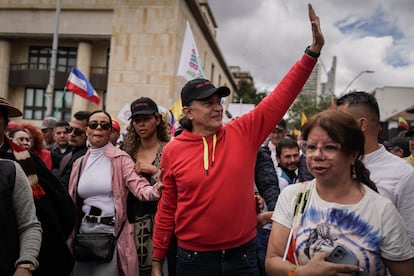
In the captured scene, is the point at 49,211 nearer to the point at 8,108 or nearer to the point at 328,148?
the point at 8,108

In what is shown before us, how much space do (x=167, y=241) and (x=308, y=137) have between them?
1499 mm

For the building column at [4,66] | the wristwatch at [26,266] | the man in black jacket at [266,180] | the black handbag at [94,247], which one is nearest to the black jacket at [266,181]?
the man in black jacket at [266,180]

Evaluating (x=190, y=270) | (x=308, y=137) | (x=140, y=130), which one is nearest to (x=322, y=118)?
(x=308, y=137)

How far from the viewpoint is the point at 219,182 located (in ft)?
8.71

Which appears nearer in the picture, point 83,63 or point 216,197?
point 216,197

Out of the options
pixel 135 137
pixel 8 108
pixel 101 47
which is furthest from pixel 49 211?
pixel 101 47

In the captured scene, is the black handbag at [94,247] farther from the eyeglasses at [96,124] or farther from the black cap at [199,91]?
the black cap at [199,91]

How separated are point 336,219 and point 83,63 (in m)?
30.7

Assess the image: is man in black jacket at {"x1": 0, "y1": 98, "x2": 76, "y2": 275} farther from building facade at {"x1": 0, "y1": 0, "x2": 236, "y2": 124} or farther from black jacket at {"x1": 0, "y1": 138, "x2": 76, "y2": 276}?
building facade at {"x1": 0, "y1": 0, "x2": 236, "y2": 124}

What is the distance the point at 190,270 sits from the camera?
2.72m

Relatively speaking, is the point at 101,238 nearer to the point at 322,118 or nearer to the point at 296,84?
the point at 296,84

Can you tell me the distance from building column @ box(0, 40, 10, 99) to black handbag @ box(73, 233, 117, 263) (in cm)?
3184

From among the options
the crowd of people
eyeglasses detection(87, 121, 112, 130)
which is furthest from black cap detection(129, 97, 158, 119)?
eyeglasses detection(87, 121, 112, 130)

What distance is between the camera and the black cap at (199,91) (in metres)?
2.88
